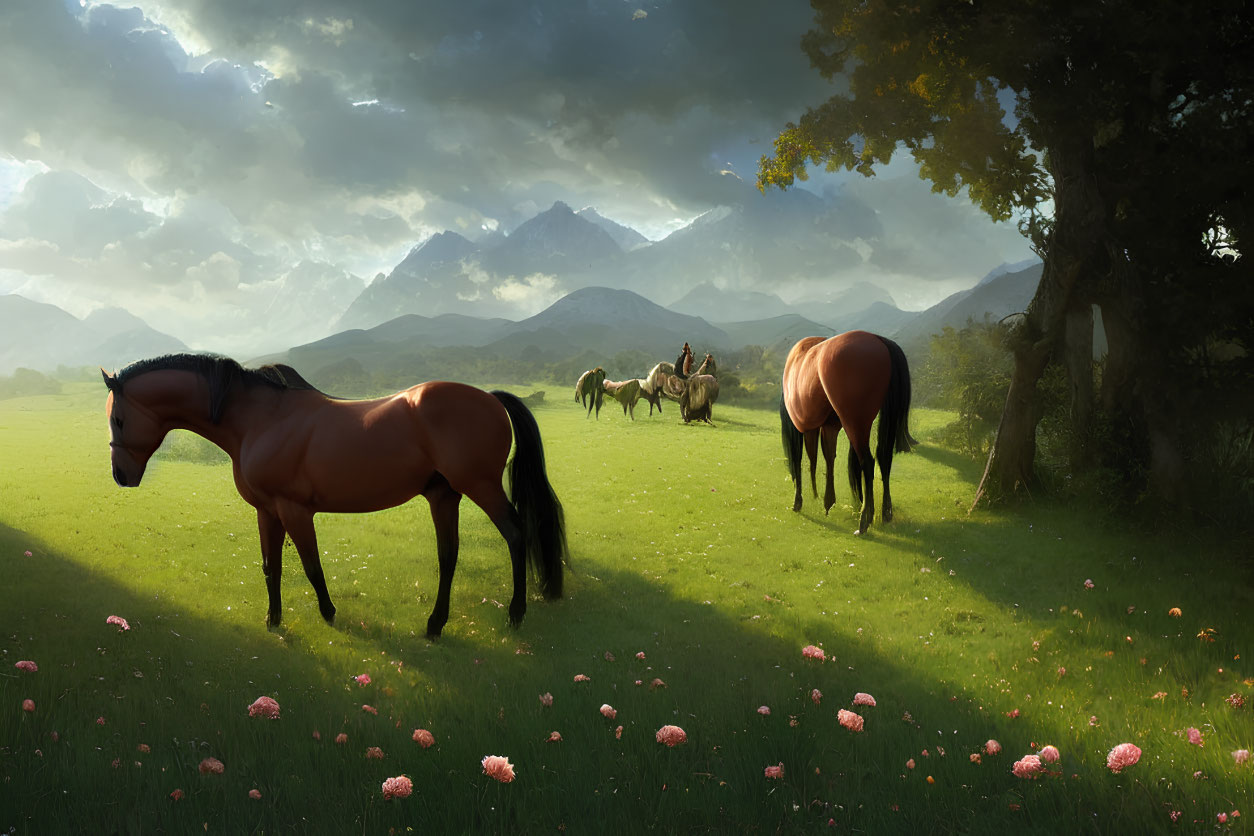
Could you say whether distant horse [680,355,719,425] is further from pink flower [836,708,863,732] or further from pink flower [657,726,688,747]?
pink flower [657,726,688,747]

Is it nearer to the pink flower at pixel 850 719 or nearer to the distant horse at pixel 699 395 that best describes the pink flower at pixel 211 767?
the pink flower at pixel 850 719

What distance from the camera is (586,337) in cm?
15400

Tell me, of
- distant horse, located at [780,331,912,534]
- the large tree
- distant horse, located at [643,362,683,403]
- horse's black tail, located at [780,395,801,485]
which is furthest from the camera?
distant horse, located at [643,362,683,403]

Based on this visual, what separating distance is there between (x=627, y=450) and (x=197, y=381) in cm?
1455

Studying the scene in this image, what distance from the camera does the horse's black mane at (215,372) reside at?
18.7 feet

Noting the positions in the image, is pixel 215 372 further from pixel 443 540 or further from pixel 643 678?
pixel 643 678

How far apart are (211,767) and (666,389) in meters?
28.3

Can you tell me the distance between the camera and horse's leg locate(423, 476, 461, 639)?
19.8 feet

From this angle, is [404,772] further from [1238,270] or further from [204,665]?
[1238,270]

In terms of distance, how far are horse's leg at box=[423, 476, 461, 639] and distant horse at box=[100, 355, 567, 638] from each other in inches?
0.8

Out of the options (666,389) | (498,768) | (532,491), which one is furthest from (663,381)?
(498,768)

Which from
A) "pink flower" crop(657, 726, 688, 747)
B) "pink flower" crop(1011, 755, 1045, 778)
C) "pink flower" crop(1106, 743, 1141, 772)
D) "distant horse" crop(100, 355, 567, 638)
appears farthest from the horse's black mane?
"pink flower" crop(1106, 743, 1141, 772)

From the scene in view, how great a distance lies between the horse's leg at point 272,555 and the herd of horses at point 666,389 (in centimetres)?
2250

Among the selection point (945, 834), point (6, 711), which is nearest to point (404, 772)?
point (6, 711)
